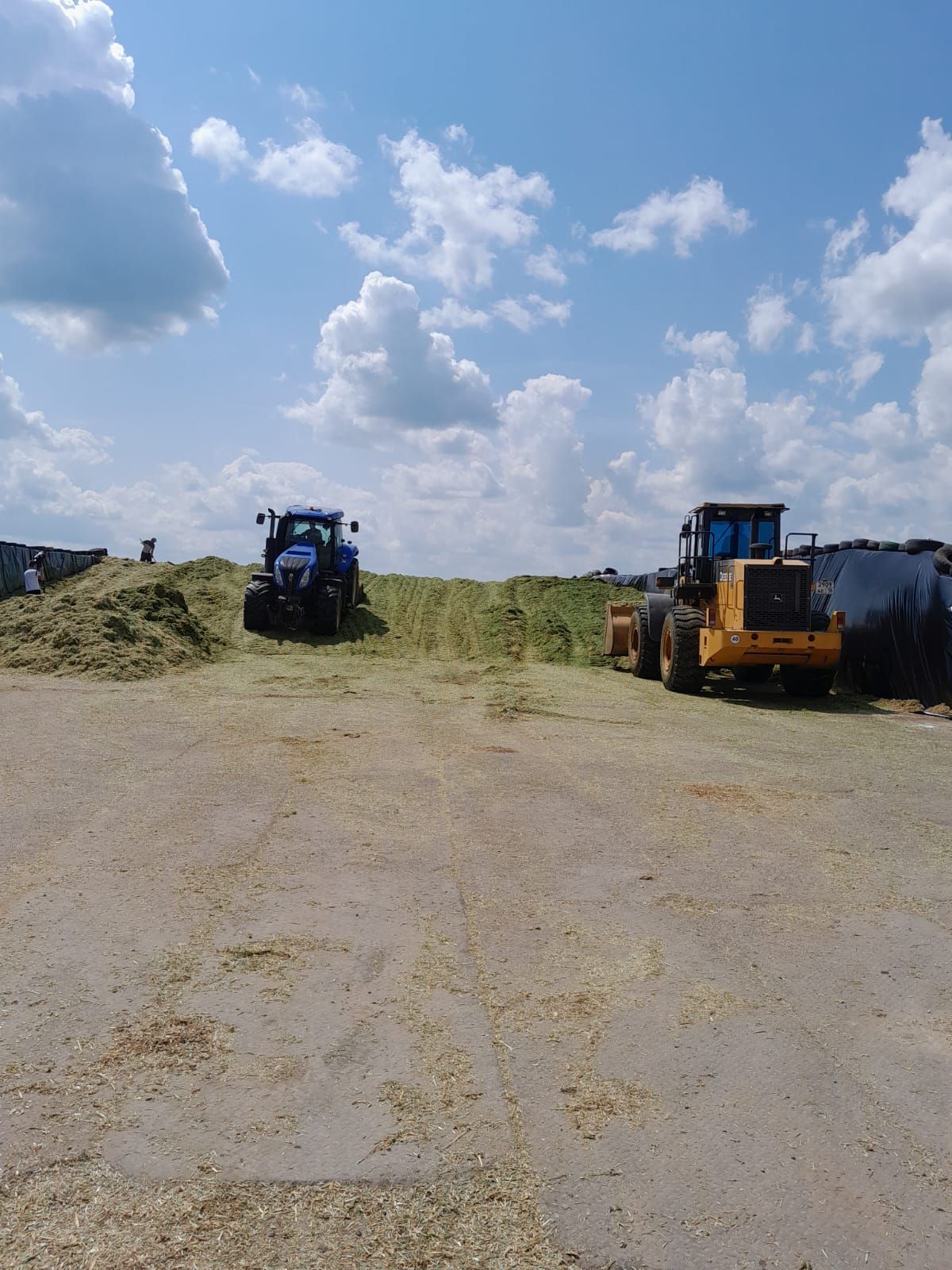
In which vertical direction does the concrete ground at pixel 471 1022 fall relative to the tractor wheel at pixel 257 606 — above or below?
below

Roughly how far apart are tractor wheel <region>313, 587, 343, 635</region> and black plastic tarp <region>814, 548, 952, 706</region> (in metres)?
10.3

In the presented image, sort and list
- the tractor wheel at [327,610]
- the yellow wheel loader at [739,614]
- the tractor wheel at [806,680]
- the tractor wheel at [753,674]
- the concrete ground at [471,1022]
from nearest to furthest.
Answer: the concrete ground at [471,1022], the yellow wheel loader at [739,614], the tractor wheel at [806,680], the tractor wheel at [753,674], the tractor wheel at [327,610]

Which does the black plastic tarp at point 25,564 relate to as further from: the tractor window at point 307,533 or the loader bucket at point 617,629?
the loader bucket at point 617,629

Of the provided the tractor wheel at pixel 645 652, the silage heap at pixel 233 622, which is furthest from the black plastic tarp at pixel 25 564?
the tractor wheel at pixel 645 652

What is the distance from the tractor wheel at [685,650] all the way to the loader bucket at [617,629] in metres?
3.79

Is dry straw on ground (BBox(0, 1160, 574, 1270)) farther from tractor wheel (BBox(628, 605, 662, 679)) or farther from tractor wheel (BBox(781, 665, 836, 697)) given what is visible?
tractor wheel (BBox(628, 605, 662, 679))

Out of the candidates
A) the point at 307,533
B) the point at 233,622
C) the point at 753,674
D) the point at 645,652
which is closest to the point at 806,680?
the point at 753,674

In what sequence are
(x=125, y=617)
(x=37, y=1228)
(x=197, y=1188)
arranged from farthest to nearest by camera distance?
(x=125, y=617)
(x=197, y=1188)
(x=37, y=1228)

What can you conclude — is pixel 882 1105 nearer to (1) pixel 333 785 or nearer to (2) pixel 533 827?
(2) pixel 533 827

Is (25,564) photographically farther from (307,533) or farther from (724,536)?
(724,536)

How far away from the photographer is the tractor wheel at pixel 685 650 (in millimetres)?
16266

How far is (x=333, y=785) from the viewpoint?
846 centimetres

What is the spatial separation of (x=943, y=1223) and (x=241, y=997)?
8.64ft

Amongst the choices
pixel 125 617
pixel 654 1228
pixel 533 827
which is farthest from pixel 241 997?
pixel 125 617
